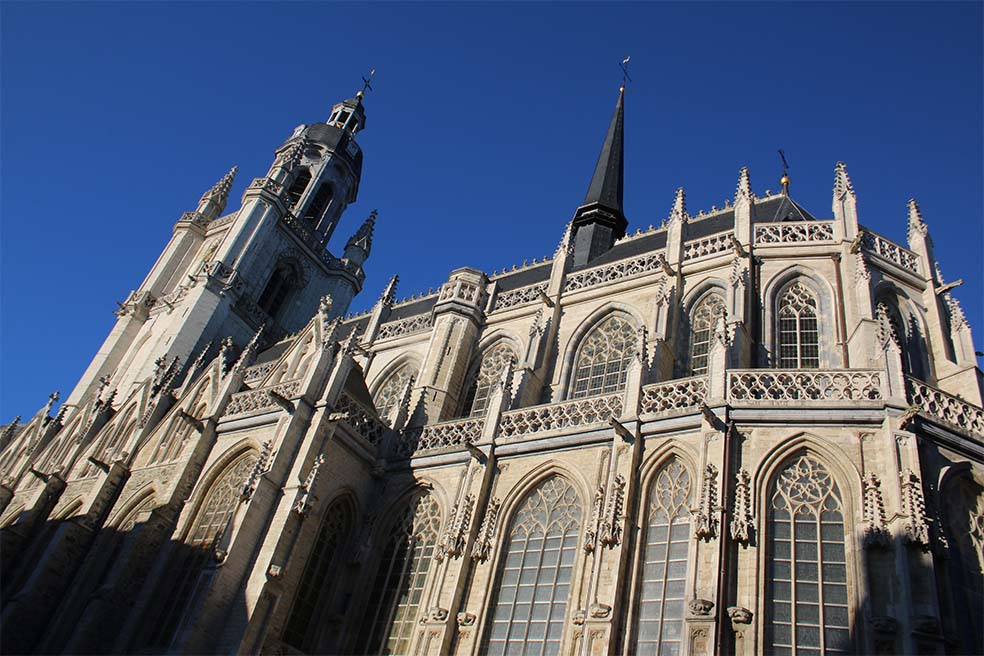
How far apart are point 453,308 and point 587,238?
6.07m

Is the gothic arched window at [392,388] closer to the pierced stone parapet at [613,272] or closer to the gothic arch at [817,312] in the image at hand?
the pierced stone parapet at [613,272]

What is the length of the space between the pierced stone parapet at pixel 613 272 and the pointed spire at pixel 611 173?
6602 millimetres

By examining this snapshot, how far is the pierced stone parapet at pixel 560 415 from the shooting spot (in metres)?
16.6

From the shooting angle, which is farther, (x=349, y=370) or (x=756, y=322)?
(x=349, y=370)

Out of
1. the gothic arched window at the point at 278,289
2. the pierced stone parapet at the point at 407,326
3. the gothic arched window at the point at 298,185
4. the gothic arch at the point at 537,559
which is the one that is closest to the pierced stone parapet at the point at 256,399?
the pierced stone parapet at the point at 407,326

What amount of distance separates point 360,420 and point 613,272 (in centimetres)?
765

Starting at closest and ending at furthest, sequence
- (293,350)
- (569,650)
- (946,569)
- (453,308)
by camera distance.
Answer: (946,569), (569,650), (453,308), (293,350)

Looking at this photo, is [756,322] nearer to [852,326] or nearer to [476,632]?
[852,326]

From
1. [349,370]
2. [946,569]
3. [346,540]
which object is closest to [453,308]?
[349,370]

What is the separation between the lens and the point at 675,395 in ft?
50.9

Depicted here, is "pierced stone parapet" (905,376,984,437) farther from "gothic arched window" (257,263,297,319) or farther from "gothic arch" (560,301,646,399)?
"gothic arched window" (257,263,297,319)

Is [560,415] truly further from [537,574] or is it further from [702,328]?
[702,328]

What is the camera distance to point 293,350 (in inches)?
1038

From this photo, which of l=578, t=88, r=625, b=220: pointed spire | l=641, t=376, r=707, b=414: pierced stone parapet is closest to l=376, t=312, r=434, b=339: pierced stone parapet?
l=578, t=88, r=625, b=220: pointed spire
